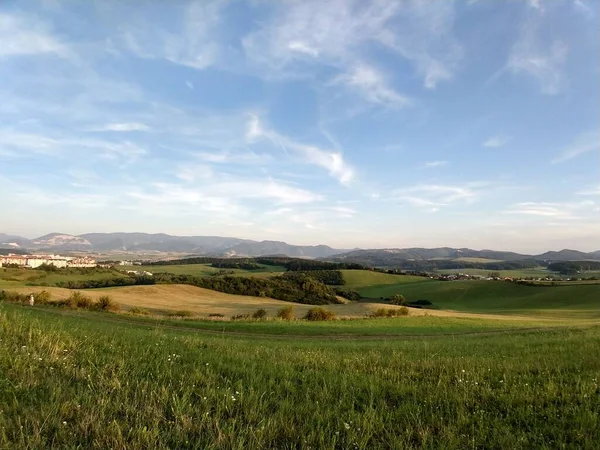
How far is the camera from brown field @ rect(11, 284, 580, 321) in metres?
56.0

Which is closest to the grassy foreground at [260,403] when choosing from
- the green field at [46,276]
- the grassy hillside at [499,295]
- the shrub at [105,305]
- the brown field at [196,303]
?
the brown field at [196,303]

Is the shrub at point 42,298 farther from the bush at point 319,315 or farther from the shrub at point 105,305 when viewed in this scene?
the bush at point 319,315

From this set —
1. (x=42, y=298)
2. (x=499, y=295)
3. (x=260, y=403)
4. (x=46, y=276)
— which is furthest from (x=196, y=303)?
(x=499, y=295)

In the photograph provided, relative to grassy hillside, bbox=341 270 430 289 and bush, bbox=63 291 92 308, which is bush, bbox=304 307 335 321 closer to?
bush, bbox=63 291 92 308

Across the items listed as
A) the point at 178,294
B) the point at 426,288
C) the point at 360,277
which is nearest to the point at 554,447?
the point at 178,294

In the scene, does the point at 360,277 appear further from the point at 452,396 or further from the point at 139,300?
the point at 452,396

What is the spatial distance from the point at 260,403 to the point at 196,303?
226ft

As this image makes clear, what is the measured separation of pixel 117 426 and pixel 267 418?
1.61 m

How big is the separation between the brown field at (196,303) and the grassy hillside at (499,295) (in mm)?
24261

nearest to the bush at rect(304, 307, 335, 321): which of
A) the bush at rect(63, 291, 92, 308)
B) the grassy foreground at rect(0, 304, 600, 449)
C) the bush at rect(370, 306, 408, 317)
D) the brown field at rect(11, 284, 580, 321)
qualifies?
the brown field at rect(11, 284, 580, 321)

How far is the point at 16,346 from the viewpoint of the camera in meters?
6.39

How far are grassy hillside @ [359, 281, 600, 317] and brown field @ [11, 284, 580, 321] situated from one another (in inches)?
955

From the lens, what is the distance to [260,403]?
495 centimetres

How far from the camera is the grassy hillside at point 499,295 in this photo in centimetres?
8400
